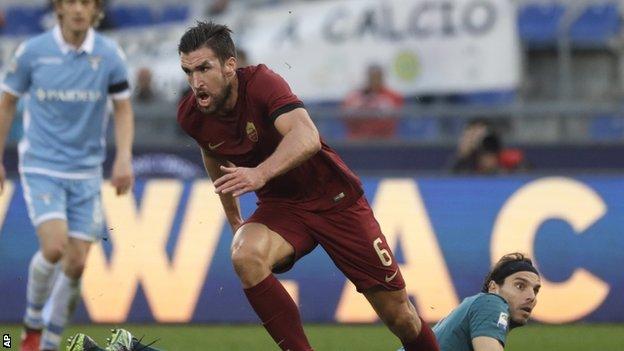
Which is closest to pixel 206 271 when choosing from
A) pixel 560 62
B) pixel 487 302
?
pixel 487 302

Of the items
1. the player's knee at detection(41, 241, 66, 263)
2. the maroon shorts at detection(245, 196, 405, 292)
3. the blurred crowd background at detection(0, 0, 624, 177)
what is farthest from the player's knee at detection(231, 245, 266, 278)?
the blurred crowd background at detection(0, 0, 624, 177)

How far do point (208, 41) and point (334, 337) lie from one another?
4409 mm

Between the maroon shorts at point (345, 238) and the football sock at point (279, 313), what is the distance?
304 millimetres

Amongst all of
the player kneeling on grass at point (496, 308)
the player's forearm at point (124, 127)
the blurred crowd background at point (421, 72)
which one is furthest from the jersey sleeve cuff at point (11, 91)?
A: the blurred crowd background at point (421, 72)

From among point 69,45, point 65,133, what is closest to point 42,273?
point 65,133

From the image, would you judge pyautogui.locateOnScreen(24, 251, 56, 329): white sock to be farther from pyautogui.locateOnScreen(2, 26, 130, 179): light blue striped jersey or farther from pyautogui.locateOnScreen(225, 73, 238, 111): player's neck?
pyautogui.locateOnScreen(225, 73, 238, 111): player's neck

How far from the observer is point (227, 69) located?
7965 millimetres

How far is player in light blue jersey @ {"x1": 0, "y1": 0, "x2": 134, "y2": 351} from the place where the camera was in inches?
387

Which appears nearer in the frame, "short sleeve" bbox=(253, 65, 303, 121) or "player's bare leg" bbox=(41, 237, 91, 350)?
"short sleeve" bbox=(253, 65, 303, 121)

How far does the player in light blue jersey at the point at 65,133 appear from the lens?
9.83m

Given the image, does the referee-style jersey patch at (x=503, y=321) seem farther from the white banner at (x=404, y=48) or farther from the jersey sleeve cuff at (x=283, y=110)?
the white banner at (x=404, y=48)

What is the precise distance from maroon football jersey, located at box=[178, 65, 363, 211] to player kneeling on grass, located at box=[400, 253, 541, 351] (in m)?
0.85

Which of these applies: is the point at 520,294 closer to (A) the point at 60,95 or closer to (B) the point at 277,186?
(B) the point at 277,186

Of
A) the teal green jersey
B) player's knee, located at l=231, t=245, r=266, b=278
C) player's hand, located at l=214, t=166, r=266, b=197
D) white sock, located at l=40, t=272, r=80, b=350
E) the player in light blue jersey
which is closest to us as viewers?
player's hand, located at l=214, t=166, r=266, b=197
